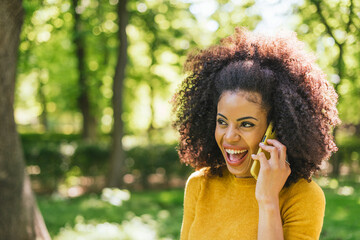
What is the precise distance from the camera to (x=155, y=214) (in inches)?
320

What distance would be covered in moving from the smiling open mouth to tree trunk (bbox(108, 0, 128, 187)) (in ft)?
27.9

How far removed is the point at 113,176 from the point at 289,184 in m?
Result: 9.29

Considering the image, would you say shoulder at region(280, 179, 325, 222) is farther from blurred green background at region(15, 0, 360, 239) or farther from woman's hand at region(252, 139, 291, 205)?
blurred green background at region(15, 0, 360, 239)

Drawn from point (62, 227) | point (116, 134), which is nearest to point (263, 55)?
point (62, 227)

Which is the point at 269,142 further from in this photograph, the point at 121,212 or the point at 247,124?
the point at 121,212

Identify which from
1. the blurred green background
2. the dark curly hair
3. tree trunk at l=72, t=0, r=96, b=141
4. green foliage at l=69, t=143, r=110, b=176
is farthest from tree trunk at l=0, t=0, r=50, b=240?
tree trunk at l=72, t=0, r=96, b=141

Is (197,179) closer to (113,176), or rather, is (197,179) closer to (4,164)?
(4,164)

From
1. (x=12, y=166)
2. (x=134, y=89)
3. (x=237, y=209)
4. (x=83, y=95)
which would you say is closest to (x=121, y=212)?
(x=12, y=166)

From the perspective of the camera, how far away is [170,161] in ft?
40.8

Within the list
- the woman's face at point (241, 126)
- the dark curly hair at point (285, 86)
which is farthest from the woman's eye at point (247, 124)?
the dark curly hair at point (285, 86)

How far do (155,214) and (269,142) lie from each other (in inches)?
260

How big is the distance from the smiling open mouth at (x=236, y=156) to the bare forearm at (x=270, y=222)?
0.30 meters

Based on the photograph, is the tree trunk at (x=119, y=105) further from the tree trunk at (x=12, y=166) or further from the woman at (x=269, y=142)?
the woman at (x=269, y=142)

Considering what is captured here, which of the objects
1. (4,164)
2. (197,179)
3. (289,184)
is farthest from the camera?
(4,164)
